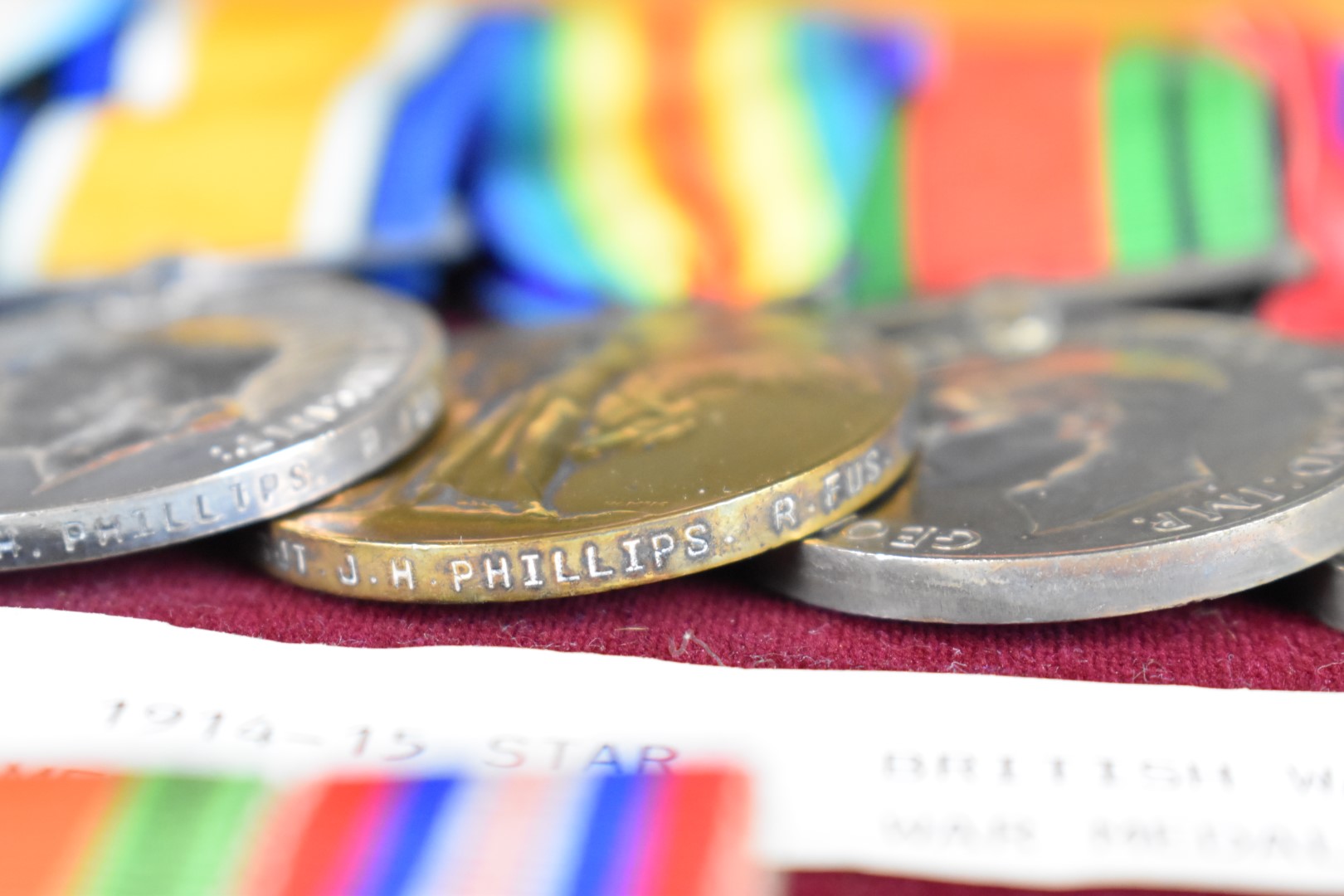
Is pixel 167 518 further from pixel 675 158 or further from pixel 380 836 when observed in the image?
pixel 675 158

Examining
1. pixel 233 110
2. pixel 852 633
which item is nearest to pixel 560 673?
pixel 852 633

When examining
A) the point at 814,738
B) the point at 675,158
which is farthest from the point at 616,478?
the point at 675,158

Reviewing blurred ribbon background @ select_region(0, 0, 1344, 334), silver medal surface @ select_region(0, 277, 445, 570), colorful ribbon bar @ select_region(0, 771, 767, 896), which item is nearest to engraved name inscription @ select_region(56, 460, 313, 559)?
silver medal surface @ select_region(0, 277, 445, 570)

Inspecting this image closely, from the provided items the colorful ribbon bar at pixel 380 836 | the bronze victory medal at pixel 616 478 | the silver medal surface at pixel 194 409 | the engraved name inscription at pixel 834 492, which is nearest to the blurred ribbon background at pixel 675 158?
the silver medal surface at pixel 194 409

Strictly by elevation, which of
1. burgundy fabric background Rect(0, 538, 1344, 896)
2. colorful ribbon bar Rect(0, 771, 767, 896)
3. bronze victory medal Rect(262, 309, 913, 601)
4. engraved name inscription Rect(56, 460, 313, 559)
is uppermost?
engraved name inscription Rect(56, 460, 313, 559)

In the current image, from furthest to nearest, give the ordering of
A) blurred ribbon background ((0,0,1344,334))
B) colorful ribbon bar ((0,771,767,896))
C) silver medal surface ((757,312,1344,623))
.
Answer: blurred ribbon background ((0,0,1344,334))
silver medal surface ((757,312,1344,623))
colorful ribbon bar ((0,771,767,896))

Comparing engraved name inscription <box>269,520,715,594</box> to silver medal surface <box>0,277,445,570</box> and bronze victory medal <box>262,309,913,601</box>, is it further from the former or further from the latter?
silver medal surface <box>0,277,445,570</box>

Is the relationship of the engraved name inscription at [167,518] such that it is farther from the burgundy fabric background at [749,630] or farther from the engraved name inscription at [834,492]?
the engraved name inscription at [834,492]
